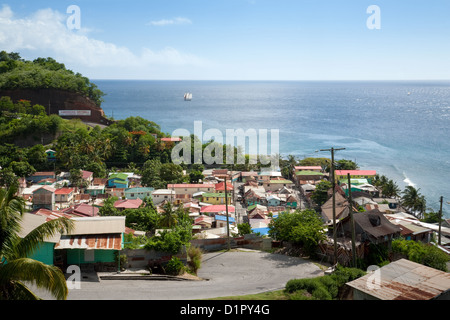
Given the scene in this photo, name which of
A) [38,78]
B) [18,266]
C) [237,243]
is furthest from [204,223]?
[38,78]

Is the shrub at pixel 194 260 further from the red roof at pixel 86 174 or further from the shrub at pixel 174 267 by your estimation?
the red roof at pixel 86 174

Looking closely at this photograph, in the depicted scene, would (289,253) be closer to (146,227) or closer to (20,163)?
(146,227)

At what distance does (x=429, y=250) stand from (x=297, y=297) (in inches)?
299

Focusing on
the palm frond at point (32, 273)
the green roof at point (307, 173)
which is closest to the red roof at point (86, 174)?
the green roof at point (307, 173)

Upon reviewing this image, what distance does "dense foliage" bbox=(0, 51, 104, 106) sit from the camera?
195ft

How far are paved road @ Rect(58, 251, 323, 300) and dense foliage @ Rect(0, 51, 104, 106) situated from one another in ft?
178

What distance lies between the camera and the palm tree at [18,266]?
6.20 m

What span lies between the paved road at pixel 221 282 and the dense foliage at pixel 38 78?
2138 inches

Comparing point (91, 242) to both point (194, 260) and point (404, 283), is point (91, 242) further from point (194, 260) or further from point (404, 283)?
point (404, 283)

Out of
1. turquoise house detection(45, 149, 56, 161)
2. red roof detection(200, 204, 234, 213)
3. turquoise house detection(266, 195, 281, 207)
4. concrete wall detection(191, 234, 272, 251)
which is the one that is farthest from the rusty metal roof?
turquoise house detection(45, 149, 56, 161)

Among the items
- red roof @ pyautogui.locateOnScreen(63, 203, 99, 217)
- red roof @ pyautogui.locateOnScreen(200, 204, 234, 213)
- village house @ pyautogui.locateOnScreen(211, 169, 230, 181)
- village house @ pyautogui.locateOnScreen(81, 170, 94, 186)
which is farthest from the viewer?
village house @ pyautogui.locateOnScreen(211, 169, 230, 181)

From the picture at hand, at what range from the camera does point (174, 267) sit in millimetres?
12297

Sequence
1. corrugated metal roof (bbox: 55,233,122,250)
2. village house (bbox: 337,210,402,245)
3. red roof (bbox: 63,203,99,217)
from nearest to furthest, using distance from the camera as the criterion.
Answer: corrugated metal roof (bbox: 55,233,122,250) < village house (bbox: 337,210,402,245) < red roof (bbox: 63,203,99,217)

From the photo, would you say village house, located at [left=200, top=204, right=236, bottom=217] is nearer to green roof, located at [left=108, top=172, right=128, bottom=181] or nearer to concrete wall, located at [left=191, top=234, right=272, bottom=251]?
green roof, located at [left=108, top=172, right=128, bottom=181]
